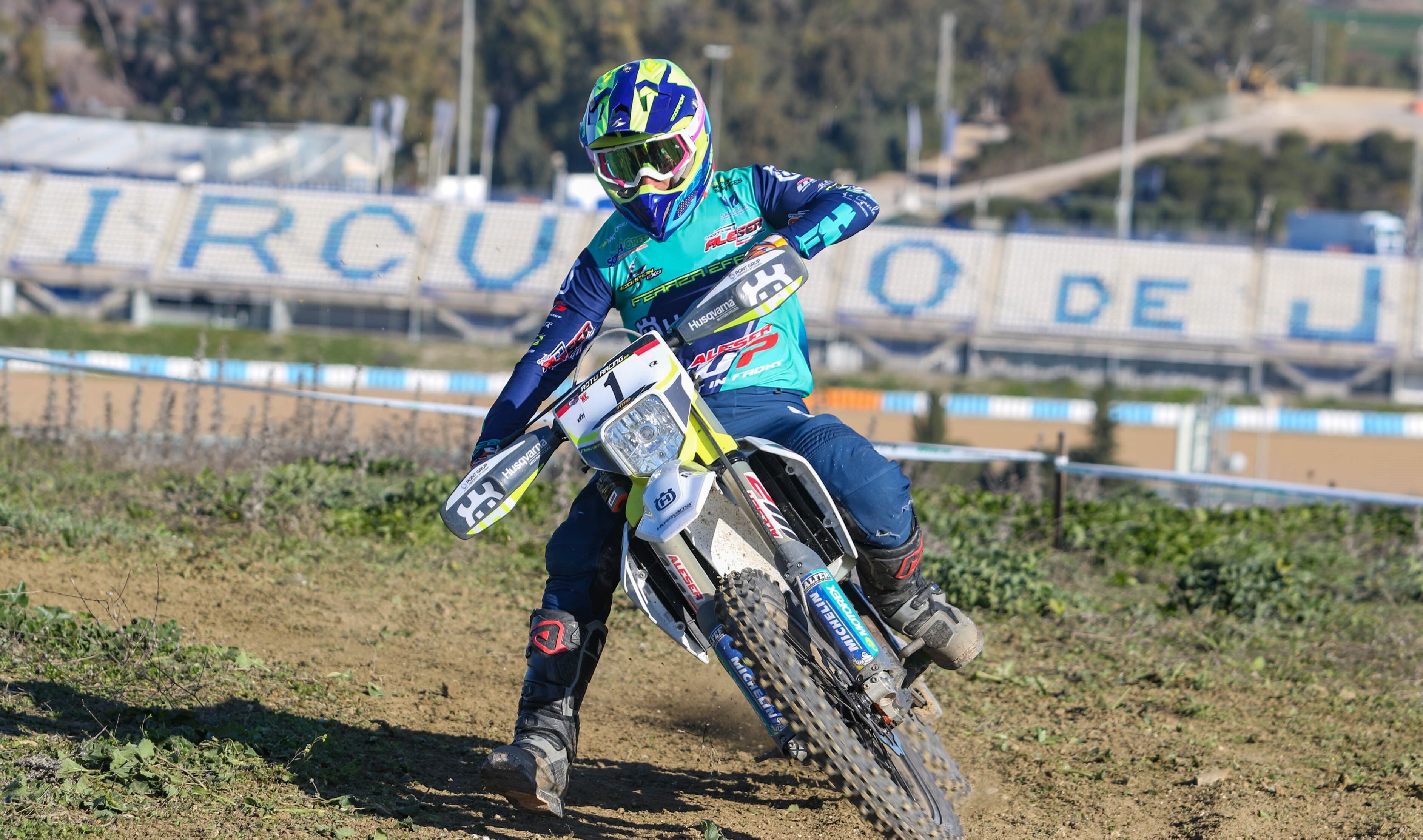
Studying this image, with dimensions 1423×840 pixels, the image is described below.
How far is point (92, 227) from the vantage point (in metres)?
39.3

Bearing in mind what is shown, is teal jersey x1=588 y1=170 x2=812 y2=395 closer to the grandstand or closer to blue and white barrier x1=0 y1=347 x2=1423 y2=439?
blue and white barrier x1=0 y1=347 x2=1423 y2=439

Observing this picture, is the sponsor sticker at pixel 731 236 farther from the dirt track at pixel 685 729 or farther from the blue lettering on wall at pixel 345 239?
the blue lettering on wall at pixel 345 239

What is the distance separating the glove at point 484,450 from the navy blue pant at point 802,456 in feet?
1.19

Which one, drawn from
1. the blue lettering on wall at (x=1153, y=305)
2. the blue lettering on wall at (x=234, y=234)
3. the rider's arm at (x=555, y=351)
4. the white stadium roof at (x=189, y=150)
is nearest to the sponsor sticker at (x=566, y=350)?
the rider's arm at (x=555, y=351)

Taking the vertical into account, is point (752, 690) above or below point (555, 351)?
below

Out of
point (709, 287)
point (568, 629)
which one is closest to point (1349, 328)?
point (709, 287)

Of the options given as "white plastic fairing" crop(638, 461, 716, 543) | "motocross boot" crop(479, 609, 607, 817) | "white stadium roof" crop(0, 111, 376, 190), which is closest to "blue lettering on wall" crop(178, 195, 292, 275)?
"white stadium roof" crop(0, 111, 376, 190)

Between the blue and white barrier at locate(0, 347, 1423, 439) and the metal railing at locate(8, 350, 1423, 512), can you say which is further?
the blue and white barrier at locate(0, 347, 1423, 439)

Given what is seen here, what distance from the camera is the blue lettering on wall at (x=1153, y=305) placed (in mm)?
36500

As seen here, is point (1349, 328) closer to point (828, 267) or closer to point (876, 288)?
point (876, 288)

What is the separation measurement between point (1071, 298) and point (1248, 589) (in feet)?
102

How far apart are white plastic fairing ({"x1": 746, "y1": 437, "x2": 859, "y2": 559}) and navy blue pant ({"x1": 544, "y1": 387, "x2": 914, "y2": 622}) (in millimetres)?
37

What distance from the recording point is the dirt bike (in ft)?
13.0

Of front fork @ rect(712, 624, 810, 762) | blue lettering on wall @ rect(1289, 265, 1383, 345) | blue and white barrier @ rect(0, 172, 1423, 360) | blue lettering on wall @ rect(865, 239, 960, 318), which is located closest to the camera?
front fork @ rect(712, 624, 810, 762)
